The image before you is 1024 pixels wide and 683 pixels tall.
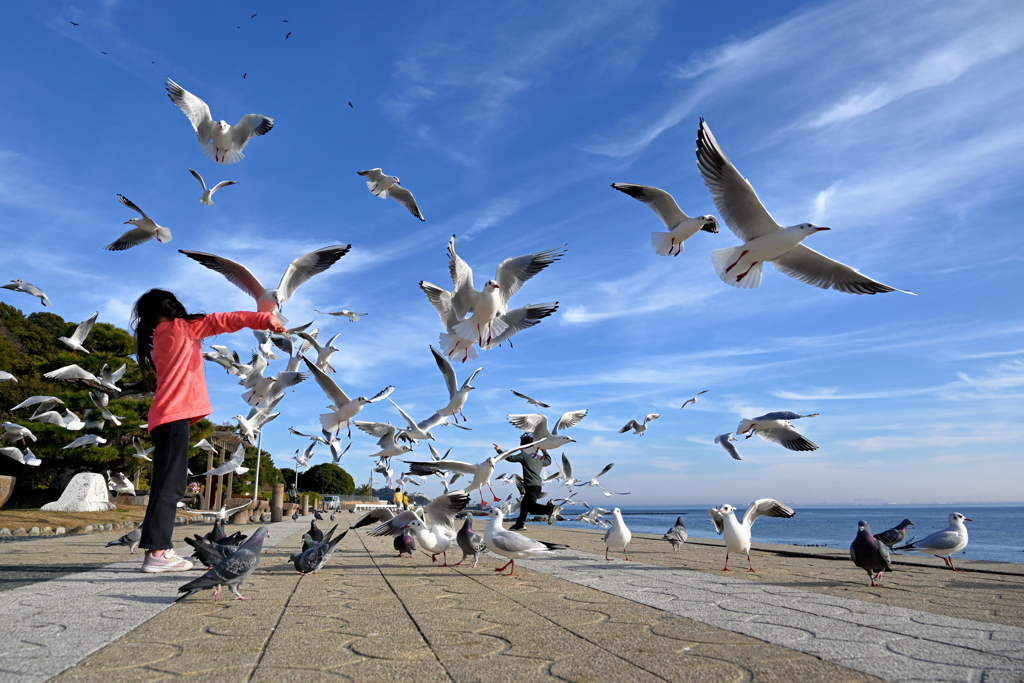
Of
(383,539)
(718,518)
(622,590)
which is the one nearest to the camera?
(622,590)

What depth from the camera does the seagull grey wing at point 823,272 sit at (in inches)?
196

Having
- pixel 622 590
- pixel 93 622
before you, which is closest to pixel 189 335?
pixel 93 622

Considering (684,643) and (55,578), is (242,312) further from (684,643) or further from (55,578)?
(684,643)

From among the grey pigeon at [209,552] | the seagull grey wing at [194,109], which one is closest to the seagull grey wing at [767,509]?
the grey pigeon at [209,552]

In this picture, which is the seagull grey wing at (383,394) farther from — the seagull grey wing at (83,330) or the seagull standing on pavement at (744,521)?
the seagull grey wing at (83,330)

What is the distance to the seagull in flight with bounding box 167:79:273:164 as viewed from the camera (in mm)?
8602

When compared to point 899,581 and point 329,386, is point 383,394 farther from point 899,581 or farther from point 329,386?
point 899,581

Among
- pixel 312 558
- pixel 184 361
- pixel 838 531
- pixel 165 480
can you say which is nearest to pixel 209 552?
pixel 165 480

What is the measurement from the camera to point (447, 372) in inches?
296

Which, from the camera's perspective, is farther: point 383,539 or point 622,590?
point 383,539

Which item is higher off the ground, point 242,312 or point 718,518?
point 242,312

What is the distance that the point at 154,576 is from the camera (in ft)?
14.9

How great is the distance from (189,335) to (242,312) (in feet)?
1.54

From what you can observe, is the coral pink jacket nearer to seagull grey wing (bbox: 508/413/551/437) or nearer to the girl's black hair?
the girl's black hair
